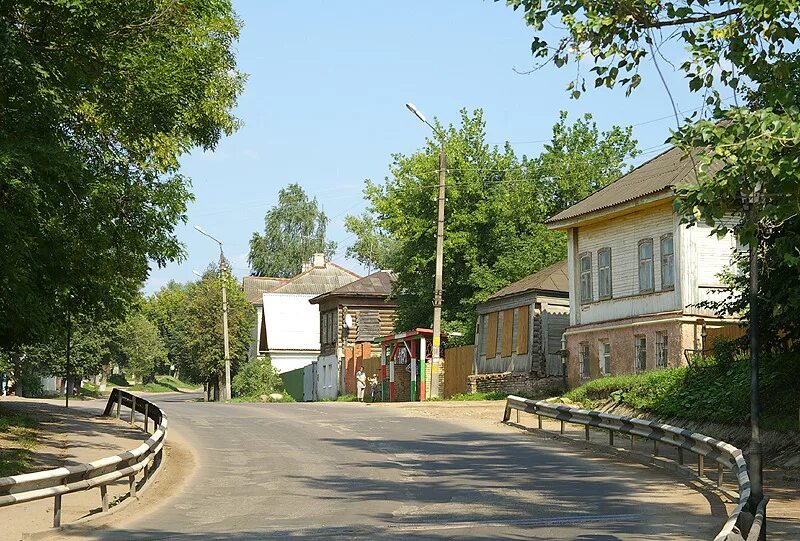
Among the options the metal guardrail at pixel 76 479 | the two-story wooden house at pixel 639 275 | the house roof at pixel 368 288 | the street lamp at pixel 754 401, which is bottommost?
the metal guardrail at pixel 76 479

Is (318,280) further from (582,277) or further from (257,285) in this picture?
(582,277)

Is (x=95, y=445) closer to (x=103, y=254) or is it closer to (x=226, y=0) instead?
(x=103, y=254)

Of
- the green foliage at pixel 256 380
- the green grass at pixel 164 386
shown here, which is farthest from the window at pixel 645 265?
the green grass at pixel 164 386

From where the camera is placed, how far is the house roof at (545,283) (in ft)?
151

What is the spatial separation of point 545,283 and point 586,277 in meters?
4.87

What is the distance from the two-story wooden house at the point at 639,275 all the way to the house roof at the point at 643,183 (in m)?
0.06

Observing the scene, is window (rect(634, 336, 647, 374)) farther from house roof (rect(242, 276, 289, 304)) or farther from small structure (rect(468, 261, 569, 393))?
house roof (rect(242, 276, 289, 304))

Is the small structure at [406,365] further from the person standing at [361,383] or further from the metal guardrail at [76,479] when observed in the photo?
the metal guardrail at [76,479]

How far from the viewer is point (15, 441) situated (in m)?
23.1

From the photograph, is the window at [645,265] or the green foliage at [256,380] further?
the green foliage at [256,380]

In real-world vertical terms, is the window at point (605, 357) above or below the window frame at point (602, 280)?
below

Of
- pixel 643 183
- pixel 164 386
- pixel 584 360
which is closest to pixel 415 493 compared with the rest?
pixel 643 183

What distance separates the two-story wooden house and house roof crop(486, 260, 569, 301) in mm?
4001

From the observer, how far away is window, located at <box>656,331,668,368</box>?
3628 cm
